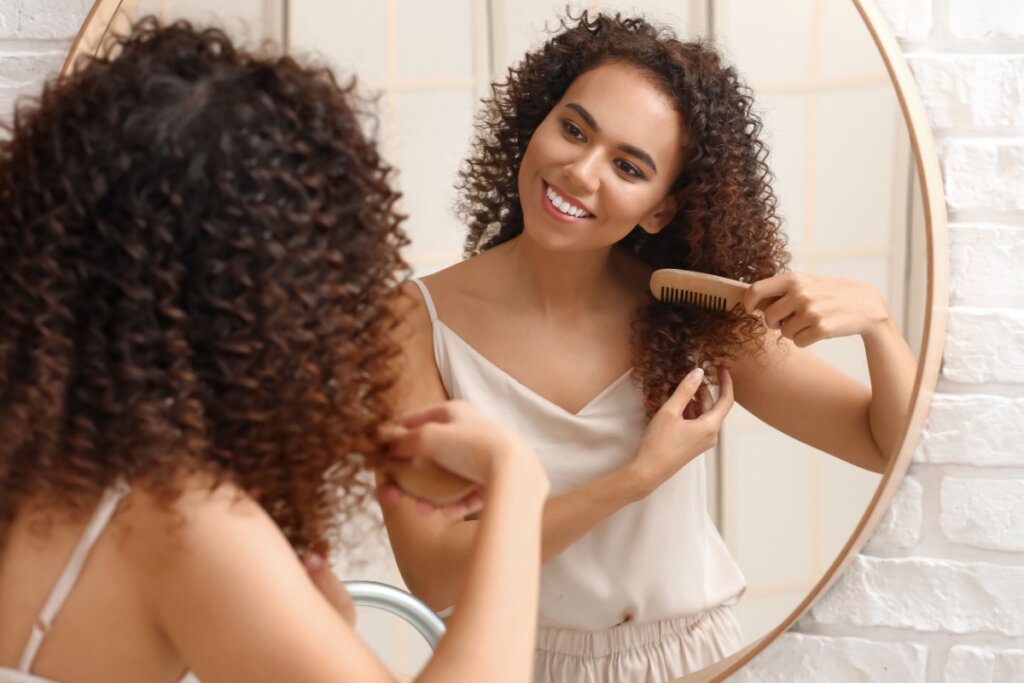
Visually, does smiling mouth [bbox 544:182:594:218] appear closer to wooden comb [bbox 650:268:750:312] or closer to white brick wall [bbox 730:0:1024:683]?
wooden comb [bbox 650:268:750:312]

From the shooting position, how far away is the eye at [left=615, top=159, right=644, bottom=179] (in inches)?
28.8

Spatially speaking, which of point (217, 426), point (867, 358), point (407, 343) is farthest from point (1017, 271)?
point (217, 426)

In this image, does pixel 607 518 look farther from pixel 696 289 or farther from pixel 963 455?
pixel 963 455

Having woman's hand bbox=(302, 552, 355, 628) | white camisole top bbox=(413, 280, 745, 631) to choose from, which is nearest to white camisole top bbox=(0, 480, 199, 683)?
woman's hand bbox=(302, 552, 355, 628)

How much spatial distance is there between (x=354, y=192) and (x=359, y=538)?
0.30m

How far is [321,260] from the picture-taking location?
22.4 inches

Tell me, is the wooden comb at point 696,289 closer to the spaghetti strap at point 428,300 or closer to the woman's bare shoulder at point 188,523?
the spaghetti strap at point 428,300

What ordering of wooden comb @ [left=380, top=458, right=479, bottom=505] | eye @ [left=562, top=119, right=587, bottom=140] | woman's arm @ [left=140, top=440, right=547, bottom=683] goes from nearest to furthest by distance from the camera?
woman's arm @ [left=140, top=440, right=547, bottom=683]
wooden comb @ [left=380, top=458, right=479, bottom=505]
eye @ [left=562, top=119, right=587, bottom=140]

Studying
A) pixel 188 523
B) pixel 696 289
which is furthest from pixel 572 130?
pixel 188 523

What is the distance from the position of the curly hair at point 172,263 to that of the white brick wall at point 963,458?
48 cm

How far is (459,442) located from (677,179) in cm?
24

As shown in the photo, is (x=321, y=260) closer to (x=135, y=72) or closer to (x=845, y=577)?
(x=135, y=72)

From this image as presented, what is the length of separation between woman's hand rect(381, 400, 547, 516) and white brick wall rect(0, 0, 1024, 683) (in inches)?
14.9

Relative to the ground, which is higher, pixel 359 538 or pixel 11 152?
pixel 11 152
